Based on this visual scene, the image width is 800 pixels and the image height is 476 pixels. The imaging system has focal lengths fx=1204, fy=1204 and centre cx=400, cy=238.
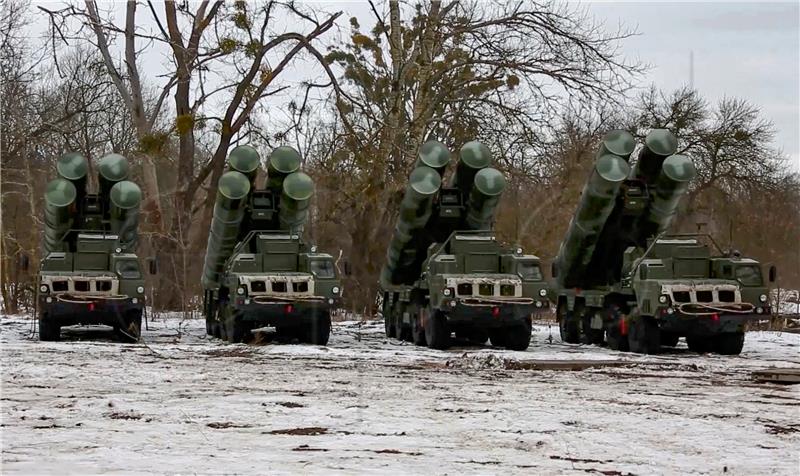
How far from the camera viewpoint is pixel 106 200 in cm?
2589

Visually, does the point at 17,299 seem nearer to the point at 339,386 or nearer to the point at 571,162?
the point at 571,162

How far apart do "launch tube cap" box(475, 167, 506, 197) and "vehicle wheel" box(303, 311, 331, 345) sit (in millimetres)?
4034

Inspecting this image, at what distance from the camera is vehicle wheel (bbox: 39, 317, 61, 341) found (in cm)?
2278

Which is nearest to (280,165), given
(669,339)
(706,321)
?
(669,339)

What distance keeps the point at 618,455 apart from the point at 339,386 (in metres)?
5.57

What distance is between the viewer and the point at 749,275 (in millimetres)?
21031

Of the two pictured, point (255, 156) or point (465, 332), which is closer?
point (465, 332)

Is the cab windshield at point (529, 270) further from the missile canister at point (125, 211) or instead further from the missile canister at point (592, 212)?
the missile canister at point (125, 211)

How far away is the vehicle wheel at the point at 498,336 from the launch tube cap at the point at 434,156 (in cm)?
357

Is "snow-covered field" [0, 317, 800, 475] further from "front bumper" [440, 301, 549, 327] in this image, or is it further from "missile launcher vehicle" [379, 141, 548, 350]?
"missile launcher vehicle" [379, 141, 548, 350]

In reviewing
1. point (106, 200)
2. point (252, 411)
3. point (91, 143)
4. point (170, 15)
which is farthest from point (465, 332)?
point (91, 143)

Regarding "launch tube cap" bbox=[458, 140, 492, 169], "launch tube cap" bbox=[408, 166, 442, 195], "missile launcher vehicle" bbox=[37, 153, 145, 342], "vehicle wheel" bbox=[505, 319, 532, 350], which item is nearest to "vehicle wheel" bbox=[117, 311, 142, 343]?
"missile launcher vehicle" bbox=[37, 153, 145, 342]

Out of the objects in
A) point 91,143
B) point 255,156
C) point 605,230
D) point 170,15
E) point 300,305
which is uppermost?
point 170,15

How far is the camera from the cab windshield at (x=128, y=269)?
2305cm
